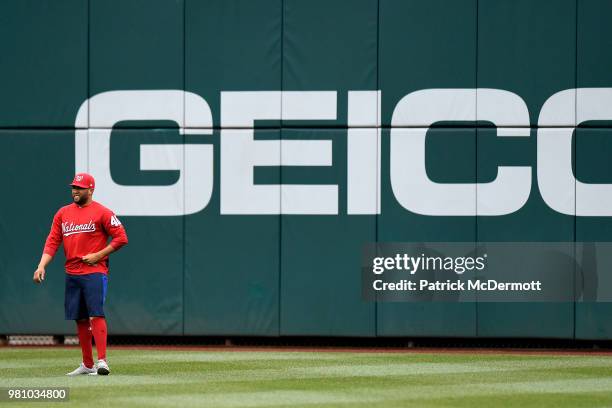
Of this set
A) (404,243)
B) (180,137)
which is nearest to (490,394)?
(404,243)

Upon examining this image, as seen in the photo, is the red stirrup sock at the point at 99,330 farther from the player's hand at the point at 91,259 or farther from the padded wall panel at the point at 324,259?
the padded wall panel at the point at 324,259

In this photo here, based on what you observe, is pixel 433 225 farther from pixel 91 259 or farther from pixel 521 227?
pixel 91 259

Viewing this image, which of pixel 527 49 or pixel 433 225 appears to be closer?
pixel 527 49

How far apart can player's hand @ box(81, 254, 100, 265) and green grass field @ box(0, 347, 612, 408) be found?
127cm

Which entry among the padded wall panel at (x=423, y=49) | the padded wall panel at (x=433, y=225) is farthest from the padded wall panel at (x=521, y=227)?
the padded wall panel at (x=423, y=49)

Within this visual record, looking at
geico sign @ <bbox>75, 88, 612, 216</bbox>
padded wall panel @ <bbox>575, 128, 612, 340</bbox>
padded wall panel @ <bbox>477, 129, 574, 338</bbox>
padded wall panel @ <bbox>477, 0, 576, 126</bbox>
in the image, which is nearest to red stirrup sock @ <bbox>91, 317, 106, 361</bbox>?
geico sign @ <bbox>75, 88, 612, 216</bbox>

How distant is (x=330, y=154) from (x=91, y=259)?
19.9 feet

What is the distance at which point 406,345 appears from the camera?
58.9ft

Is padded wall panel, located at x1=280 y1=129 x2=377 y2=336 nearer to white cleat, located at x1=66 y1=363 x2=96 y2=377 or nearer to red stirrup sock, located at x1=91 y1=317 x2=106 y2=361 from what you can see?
white cleat, located at x1=66 y1=363 x2=96 y2=377

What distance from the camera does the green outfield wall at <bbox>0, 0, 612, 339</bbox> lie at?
17.3 metres

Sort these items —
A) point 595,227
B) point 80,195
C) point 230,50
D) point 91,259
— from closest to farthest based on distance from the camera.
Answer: point 91,259 → point 80,195 → point 595,227 → point 230,50

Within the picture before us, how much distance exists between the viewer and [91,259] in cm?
1239

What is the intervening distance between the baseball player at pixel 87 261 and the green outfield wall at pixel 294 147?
513 cm

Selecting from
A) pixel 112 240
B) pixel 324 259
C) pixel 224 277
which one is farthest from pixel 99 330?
pixel 324 259
